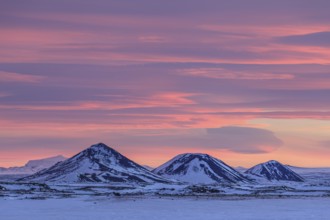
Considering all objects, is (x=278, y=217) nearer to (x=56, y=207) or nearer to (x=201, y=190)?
(x=56, y=207)

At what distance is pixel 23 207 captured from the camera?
8481cm

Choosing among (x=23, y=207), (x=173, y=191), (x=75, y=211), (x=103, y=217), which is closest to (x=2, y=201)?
(x=23, y=207)

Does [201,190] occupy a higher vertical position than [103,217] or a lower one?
higher

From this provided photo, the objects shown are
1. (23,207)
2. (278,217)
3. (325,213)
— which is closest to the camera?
(278,217)

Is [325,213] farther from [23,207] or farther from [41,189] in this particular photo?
[41,189]

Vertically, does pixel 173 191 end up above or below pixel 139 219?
above

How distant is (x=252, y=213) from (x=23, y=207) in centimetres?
2581

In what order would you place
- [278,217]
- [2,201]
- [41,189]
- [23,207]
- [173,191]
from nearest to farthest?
1. [278,217]
2. [23,207]
3. [2,201]
4. [41,189]
5. [173,191]

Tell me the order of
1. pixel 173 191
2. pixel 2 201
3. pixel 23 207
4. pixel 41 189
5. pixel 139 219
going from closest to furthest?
pixel 139 219, pixel 23 207, pixel 2 201, pixel 41 189, pixel 173 191

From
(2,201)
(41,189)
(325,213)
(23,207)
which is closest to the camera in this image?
(325,213)

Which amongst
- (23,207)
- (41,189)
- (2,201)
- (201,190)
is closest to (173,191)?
(201,190)

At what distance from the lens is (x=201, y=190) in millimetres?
157125

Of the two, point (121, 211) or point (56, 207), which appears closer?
point (121, 211)

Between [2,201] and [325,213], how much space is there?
136 ft
